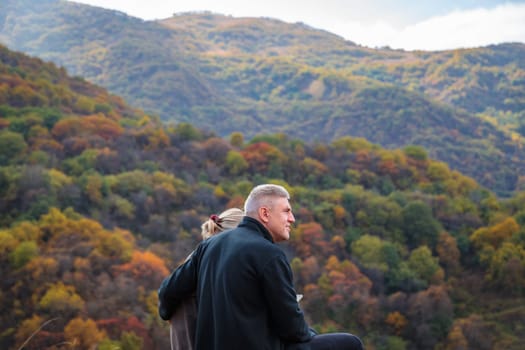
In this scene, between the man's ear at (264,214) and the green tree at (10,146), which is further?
the green tree at (10,146)

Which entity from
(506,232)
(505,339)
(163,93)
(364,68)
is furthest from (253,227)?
(364,68)

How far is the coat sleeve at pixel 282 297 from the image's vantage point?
2227mm

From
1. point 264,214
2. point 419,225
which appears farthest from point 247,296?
point 419,225

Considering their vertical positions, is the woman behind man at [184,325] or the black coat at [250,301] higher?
the black coat at [250,301]

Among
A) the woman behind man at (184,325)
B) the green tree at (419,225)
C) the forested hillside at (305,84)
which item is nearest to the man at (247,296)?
the woman behind man at (184,325)

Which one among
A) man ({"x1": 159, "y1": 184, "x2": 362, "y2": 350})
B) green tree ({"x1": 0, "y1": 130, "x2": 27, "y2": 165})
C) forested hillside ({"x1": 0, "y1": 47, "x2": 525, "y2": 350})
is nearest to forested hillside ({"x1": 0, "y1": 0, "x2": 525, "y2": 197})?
forested hillside ({"x1": 0, "y1": 47, "x2": 525, "y2": 350})

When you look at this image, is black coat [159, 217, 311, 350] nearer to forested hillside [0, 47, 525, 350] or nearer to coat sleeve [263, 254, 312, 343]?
coat sleeve [263, 254, 312, 343]

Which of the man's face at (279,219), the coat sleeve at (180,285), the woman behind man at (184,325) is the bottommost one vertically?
the woman behind man at (184,325)

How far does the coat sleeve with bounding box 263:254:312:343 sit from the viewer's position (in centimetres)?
223

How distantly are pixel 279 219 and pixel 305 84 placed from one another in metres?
113

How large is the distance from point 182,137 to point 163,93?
4742 centimetres

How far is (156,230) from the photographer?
3597cm

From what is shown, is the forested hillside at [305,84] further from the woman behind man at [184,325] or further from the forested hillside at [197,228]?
the woman behind man at [184,325]

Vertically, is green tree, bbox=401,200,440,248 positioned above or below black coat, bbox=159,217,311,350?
below
